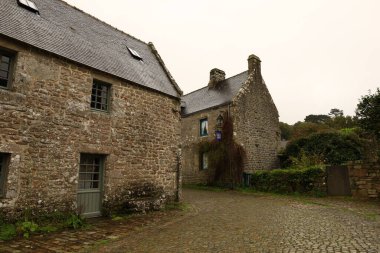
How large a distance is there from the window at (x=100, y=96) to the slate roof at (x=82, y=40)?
56 cm

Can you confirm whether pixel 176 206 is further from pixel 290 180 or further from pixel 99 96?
pixel 290 180

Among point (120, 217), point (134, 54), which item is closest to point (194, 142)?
point (134, 54)

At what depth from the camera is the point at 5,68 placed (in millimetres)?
7379

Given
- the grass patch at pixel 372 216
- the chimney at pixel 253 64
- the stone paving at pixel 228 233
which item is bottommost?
the stone paving at pixel 228 233

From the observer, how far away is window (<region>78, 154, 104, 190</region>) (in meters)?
8.82

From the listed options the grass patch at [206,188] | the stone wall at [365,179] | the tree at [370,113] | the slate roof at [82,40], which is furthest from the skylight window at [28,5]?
the tree at [370,113]

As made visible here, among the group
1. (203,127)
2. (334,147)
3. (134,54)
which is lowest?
(334,147)

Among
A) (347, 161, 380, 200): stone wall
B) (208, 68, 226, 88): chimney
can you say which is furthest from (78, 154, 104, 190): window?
(208, 68, 226, 88): chimney

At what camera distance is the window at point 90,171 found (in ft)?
28.9

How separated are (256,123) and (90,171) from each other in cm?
1404

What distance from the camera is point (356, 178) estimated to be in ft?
39.7

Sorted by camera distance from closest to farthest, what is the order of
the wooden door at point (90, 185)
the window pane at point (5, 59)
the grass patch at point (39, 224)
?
1. the grass patch at point (39, 224)
2. the window pane at point (5, 59)
3. the wooden door at point (90, 185)

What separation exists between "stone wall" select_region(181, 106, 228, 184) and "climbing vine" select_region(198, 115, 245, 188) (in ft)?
3.19

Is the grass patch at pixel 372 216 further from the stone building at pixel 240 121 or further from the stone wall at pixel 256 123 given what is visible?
the stone wall at pixel 256 123
